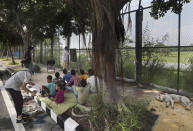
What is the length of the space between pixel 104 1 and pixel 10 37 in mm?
14987

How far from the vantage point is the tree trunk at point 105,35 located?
118 inches

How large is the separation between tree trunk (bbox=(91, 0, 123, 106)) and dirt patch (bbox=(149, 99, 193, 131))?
1.35 m

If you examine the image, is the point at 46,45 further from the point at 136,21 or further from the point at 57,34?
the point at 136,21

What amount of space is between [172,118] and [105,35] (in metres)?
2.28

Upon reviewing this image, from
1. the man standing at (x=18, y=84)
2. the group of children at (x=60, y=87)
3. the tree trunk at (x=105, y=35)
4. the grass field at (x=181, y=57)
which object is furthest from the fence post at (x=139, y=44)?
the man standing at (x=18, y=84)

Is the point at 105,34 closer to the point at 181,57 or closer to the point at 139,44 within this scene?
the point at 181,57

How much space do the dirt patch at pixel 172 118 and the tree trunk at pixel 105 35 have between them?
53.2 inches

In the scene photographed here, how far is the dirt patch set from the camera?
3418 mm

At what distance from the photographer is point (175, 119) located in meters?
3.77

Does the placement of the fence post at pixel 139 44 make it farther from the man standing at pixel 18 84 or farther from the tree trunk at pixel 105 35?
the man standing at pixel 18 84

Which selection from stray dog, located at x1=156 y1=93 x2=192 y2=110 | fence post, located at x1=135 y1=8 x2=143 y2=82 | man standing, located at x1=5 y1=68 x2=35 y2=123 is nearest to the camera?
man standing, located at x1=5 y1=68 x2=35 y2=123

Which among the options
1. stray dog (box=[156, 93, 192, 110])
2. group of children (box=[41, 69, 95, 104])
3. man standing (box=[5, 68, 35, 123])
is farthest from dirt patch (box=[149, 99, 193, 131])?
man standing (box=[5, 68, 35, 123])

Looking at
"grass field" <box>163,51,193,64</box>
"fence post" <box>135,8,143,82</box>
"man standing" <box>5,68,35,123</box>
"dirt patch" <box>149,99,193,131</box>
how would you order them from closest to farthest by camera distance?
"dirt patch" <box>149,99,193,131</box>, "man standing" <box>5,68,35,123</box>, "grass field" <box>163,51,193,64</box>, "fence post" <box>135,8,143,82</box>

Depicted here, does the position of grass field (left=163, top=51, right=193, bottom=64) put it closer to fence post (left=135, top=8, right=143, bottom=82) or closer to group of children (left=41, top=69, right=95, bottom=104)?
fence post (left=135, top=8, right=143, bottom=82)
